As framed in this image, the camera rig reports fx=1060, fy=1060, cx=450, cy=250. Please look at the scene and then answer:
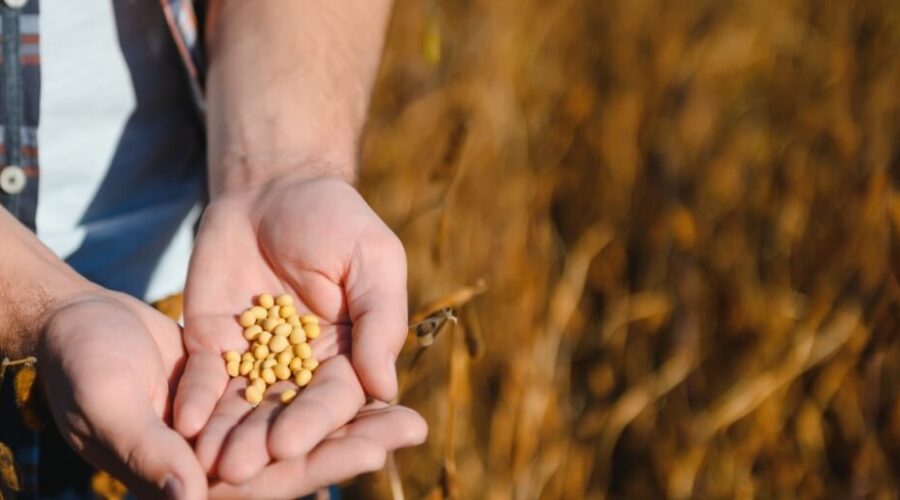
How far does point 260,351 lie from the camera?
3.15ft

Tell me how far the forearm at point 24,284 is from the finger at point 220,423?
16 cm

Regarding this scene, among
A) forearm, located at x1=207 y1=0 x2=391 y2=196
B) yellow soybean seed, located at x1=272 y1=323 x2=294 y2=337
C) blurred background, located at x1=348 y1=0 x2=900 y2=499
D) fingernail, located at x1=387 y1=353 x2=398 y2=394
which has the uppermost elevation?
forearm, located at x1=207 y1=0 x2=391 y2=196

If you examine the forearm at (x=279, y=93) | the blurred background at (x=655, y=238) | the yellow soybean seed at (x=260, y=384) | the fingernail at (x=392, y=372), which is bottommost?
the blurred background at (x=655, y=238)

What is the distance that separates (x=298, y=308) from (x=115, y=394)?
27cm

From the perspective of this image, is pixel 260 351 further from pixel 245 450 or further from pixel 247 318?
pixel 245 450

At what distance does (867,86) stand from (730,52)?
30cm

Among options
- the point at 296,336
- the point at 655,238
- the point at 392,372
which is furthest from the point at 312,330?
the point at 655,238

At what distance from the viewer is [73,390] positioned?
79cm

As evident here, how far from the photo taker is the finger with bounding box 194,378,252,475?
79 cm

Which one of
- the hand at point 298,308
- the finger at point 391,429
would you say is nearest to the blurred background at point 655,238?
the hand at point 298,308

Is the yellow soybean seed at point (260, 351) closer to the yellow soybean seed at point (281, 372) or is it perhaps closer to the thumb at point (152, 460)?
the yellow soybean seed at point (281, 372)

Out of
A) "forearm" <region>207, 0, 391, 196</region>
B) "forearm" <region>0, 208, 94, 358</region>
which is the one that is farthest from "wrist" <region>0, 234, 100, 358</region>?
"forearm" <region>207, 0, 391, 196</region>

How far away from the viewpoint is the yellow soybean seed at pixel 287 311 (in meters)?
0.99

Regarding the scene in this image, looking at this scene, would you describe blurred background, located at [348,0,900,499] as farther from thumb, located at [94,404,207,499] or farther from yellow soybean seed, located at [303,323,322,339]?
thumb, located at [94,404,207,499]
